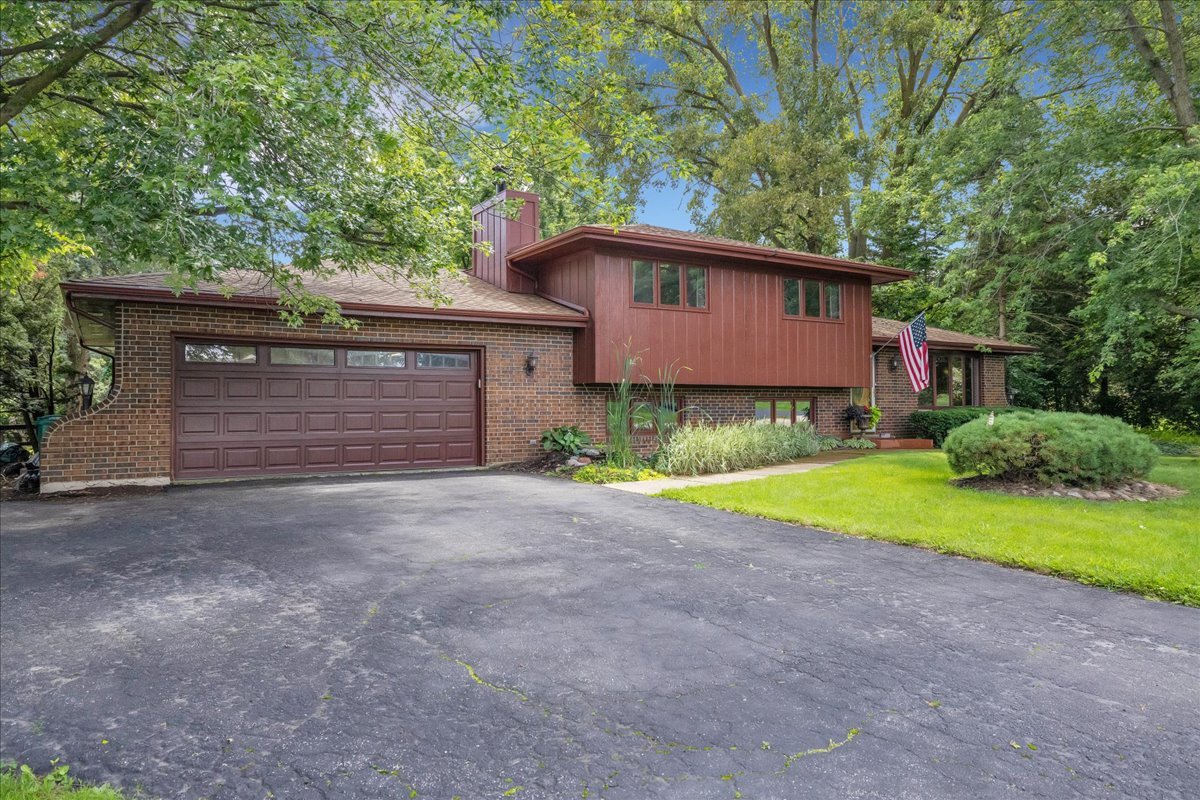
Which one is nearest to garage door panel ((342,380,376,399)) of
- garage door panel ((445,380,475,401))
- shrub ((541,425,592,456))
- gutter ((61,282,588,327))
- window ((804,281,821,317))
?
gutter ((61,282,588,327))

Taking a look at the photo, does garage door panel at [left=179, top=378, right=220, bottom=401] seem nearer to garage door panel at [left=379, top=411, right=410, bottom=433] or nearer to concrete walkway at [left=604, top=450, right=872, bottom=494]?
garage door panel at [left=379, top=411, right=410, bottom=433]

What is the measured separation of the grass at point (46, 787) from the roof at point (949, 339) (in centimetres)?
1652

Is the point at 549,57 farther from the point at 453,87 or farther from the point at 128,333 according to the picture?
the point at 128,333

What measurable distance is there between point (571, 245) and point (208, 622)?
9.50 metres

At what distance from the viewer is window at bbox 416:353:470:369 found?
428 inches

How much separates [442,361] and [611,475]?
3.77 metres

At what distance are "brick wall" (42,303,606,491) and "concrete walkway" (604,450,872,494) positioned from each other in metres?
3.10

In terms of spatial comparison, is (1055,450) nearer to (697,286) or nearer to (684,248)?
(684,248)

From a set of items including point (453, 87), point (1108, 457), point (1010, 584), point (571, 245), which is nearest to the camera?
point (1010, 584)

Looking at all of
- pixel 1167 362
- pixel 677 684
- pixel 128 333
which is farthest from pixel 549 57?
pixel 1167 362

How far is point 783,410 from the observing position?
14.7m

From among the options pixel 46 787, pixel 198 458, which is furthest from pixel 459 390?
pixel 46 787

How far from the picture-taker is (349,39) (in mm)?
5285

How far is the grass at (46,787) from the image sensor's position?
189 cm
